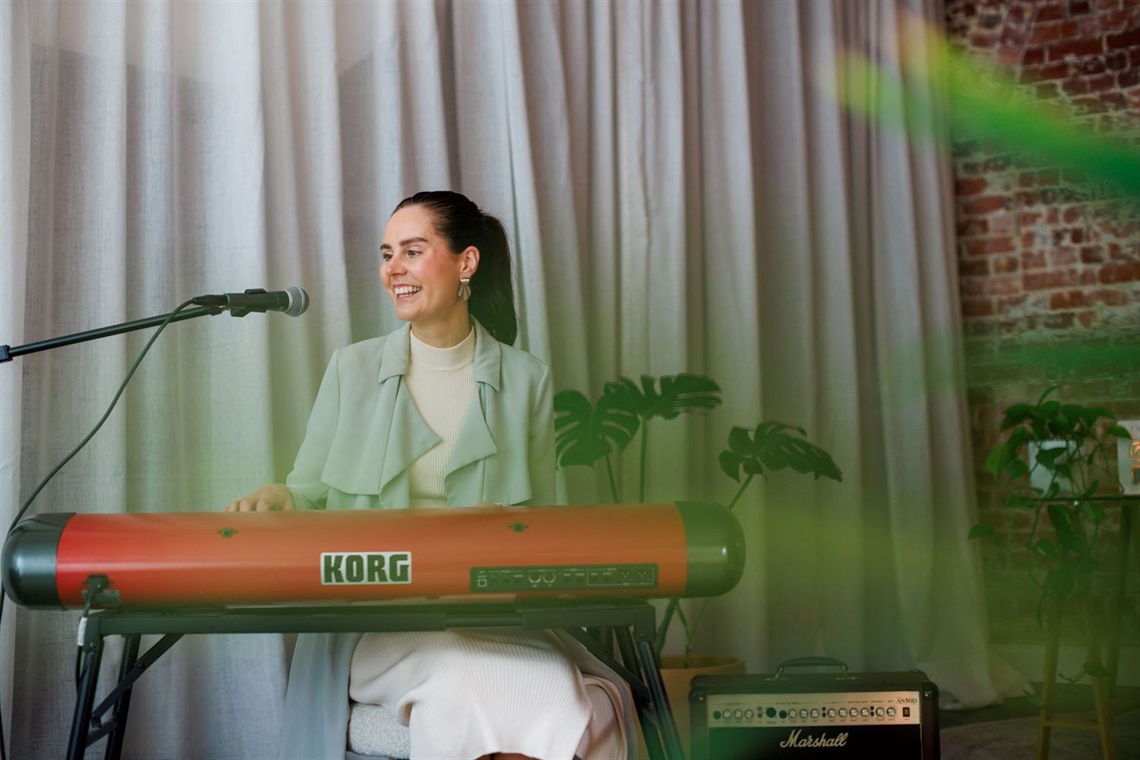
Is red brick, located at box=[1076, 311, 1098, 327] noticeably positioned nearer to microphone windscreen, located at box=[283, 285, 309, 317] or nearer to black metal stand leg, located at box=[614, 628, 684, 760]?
black metal stand leg, located at box=[614, 628, 684, 760]

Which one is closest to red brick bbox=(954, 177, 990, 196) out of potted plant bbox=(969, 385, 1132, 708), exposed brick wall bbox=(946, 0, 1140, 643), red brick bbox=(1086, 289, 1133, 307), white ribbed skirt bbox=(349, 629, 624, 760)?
exposed brick wall bbox=(946, 0, 1140, 643)

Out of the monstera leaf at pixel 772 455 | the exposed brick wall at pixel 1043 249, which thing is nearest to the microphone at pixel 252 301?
the monstera leaf at pixel 772 455

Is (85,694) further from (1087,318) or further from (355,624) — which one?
(1087,318)

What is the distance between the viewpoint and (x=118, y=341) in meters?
2.27

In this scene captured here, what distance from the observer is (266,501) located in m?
1.71

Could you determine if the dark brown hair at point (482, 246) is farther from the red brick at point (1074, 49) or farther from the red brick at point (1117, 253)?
the red brick at point (1074, 49)

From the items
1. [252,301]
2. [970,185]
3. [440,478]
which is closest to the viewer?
[252,301]

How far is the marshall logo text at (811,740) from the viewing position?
1854 mm

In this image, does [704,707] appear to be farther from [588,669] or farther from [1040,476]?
[1040,476]

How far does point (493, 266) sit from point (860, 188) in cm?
196

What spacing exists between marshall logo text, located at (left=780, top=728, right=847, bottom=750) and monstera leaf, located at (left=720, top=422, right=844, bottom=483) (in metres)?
0.98

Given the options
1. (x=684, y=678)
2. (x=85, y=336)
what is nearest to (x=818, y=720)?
(x=684, y=678)

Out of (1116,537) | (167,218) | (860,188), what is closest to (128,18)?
(167,218)

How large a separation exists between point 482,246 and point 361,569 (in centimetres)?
79
